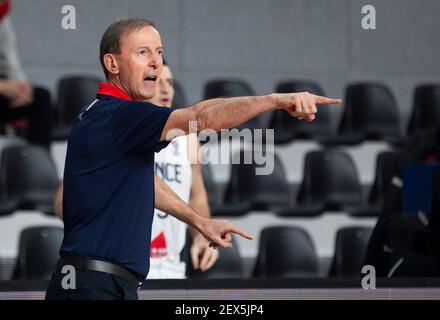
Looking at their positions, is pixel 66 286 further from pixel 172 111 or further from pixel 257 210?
pixel 257 210

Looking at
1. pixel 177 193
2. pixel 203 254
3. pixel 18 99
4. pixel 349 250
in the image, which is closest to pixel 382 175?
pixel 349 250

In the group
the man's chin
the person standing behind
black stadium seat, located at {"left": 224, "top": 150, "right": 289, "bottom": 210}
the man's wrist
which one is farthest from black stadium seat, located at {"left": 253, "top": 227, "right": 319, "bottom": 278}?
the man's wrist


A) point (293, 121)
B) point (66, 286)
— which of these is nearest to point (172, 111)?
point (66, 286)

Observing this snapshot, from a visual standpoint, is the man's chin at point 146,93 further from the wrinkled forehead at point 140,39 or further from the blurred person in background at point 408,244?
the blurred person in background at point 408,244

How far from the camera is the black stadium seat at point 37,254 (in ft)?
21.9

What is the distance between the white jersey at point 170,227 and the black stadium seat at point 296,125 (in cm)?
280

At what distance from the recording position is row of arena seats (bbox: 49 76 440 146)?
8.37m

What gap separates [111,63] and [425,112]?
5351 mm

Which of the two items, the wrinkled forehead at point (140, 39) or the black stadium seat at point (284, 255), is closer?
the wrinkled forehead at point (140, 39)

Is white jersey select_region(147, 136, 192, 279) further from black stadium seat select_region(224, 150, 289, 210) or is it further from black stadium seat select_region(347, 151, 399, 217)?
black stadium seat select_region(347, 151, 399, 217)

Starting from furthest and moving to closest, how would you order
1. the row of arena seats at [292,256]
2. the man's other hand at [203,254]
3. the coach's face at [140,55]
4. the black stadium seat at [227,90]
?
the black stadium seat at [227,90] → the row of arena seats at [292,256] → the man's other hand at [203,254] → the coach's face at [140,55]

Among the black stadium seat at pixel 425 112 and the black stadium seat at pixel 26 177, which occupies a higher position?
the black stadium seat at pixel 425 112

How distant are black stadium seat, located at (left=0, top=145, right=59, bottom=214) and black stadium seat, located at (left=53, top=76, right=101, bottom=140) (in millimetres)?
607

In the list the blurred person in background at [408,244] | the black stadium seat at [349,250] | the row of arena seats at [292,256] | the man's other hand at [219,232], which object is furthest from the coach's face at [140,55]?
the black stadium seat at [349,250]
